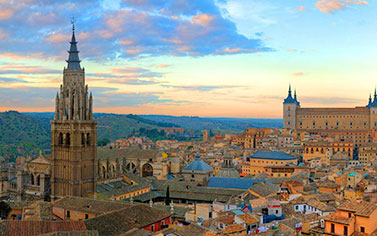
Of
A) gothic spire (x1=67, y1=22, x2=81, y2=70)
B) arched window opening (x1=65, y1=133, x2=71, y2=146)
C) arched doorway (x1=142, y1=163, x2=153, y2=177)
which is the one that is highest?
gothic spire (x1=67, y1=22, x2=81, y2=70)

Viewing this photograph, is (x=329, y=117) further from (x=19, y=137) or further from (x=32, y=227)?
(x=32, y=227)

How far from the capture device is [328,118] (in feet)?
516

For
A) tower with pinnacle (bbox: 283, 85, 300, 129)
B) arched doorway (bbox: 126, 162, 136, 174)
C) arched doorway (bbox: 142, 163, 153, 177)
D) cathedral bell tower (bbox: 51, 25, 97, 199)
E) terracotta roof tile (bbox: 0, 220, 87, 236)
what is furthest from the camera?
tower with pinnacle (bbox: 283, 85, 300, 129)

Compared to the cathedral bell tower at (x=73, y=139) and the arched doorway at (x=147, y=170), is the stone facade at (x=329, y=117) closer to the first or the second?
the arched doorway at (x=147, y=170)

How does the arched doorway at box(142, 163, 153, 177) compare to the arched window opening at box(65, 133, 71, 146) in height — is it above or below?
below

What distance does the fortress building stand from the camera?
497 feet

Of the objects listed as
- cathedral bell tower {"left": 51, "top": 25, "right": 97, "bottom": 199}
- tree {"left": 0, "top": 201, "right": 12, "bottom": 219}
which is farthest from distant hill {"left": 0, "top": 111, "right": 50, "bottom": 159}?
tree {"left": 0, "top": 201, "right": 12, "bottom": 219}

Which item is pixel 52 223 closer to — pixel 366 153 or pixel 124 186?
pixel 124 186

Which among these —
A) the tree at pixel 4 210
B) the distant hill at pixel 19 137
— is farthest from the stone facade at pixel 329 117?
the tree at pixel 4 210

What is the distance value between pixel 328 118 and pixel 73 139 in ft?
380

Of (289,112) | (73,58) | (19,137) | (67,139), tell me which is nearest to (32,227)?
(67,139)

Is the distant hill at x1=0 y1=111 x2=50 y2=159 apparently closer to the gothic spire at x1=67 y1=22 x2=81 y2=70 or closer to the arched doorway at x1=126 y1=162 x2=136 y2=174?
the arched doorway at x1=126 y1=162 x2=136 y2=174

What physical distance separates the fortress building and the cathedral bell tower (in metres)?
99.3

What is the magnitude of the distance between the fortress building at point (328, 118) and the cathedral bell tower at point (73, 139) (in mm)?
99319
